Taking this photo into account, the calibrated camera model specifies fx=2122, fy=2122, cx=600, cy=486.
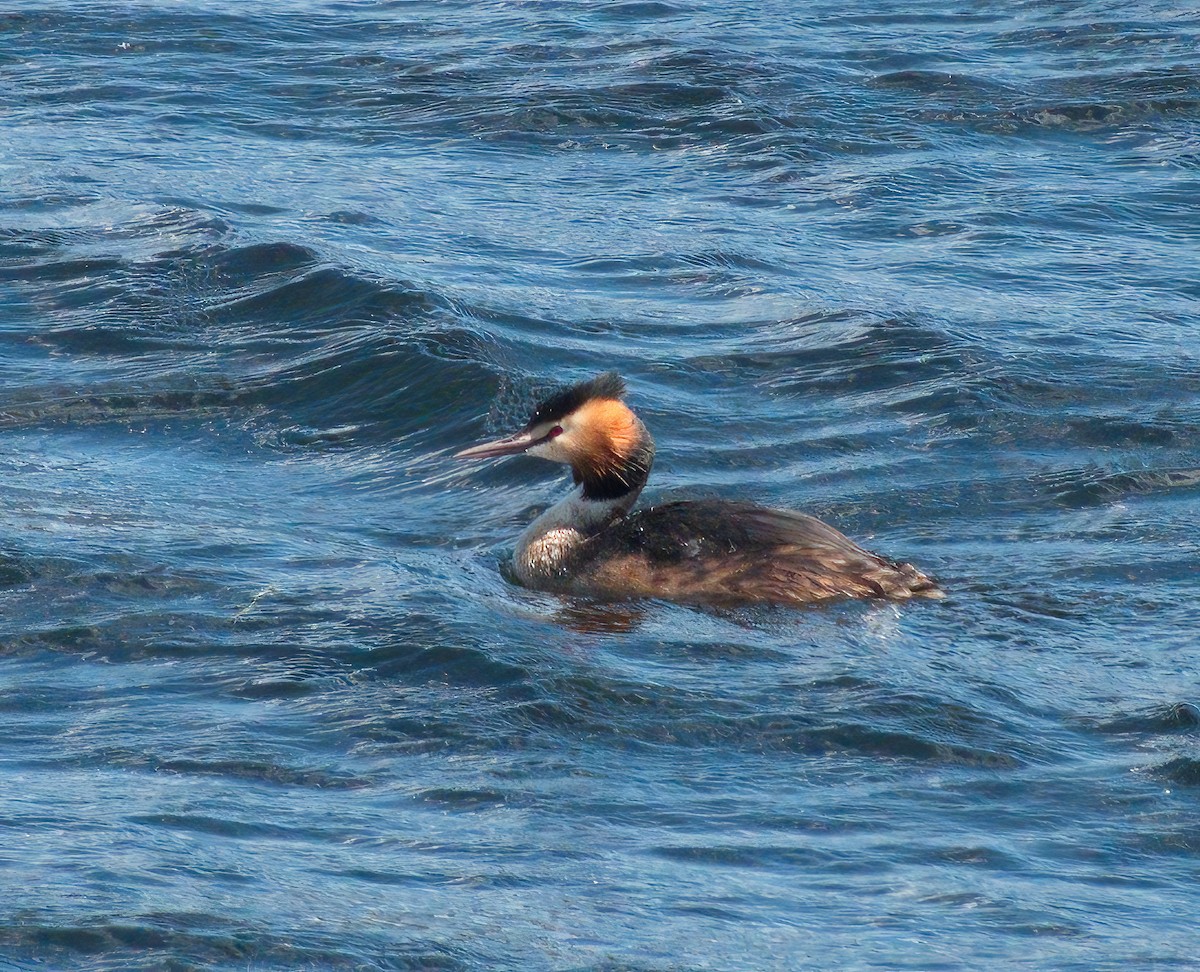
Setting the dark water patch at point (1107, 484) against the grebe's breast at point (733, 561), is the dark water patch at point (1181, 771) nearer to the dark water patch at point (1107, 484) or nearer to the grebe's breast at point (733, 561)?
the grebe's breast at point (733, 561)

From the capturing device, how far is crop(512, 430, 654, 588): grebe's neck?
9.67 meters

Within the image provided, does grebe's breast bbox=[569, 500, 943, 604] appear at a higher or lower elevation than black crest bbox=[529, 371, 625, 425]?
lower

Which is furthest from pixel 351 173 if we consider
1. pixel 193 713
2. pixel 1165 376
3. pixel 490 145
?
pixel 193 713

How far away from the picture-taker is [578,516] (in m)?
9.89

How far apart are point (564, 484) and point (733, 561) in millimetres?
2108

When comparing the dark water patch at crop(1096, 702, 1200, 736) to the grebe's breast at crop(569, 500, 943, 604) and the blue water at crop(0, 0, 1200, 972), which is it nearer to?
the blue water at crop(0, 0, 1200, 972)

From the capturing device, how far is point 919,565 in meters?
9.52

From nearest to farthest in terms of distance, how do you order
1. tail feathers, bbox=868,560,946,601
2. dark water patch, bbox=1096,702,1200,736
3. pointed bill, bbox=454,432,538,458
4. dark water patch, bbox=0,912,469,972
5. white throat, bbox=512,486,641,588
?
dark water patch, bbox=0,912,469,972
dark water patch, bbox=1096,702,1200,736
tail feathers, bbox=868,560,946,601
white throat, bbox=512,486,641,588
pointed bill, bbox=454,432,538,458

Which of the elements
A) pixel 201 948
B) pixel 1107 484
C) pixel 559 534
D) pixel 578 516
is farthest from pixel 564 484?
pixel 201 948

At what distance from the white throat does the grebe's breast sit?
9 cm

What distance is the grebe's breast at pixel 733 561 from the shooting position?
9.01 m

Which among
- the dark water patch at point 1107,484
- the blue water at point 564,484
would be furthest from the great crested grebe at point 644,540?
the dark water patch at point 1107,484

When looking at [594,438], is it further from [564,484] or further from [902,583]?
[902,583]

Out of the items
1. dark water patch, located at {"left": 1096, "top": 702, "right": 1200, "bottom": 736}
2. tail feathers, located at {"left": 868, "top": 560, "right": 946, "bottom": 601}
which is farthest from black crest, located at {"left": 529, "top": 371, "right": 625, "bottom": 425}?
dark water patch, located at {"left": 1096, "top": 702, "right": 1200, "bottom": 736}
